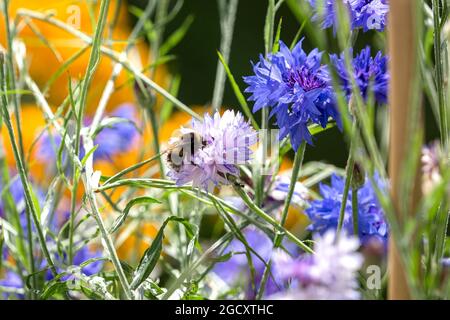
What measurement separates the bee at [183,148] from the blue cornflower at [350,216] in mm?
100

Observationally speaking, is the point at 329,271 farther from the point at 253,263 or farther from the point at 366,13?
the point at 253,263

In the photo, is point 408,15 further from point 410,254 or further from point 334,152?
point 334,152

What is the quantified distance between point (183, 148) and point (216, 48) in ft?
3.12

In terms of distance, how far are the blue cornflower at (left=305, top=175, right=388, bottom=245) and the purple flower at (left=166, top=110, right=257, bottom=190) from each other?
89mm

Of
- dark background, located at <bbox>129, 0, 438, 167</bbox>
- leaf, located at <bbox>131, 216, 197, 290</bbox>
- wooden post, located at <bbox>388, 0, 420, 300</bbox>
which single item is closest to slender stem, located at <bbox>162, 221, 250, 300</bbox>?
leaf, located at <bbox>131, 216, 197, 290</bbox>

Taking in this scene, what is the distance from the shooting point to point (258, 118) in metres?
1.16

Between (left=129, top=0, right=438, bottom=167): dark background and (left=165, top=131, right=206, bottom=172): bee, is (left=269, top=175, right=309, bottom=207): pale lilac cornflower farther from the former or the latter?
(left=129, top=0, right=438, bottom=167): dark background

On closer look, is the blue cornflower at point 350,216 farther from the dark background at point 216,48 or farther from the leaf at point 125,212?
the dark background at point 216,48

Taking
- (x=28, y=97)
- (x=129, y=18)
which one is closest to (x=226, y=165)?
(x=28, y=97)

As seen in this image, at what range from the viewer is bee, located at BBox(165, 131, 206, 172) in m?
0.34

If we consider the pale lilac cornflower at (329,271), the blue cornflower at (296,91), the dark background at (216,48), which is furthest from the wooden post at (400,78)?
the dark background at (216,48)

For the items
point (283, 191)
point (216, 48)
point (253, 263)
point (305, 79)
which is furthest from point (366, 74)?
point (216, 48)

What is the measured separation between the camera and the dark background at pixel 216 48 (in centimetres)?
124
